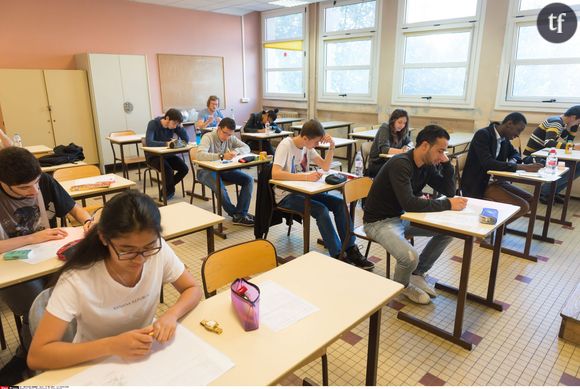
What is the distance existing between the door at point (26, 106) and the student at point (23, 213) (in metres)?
4.60

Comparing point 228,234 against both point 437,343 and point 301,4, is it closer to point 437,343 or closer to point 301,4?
point 437,343

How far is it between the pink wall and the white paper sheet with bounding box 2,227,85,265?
523 centimetres

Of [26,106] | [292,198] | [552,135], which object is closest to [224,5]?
[26,106]

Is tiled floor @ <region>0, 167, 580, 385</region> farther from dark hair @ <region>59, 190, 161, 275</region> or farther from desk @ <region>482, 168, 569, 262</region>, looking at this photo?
dark hair @ <region>59, 190, 161, 275</region>

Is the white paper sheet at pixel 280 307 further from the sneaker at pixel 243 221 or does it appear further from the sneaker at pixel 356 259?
the sneaker at pixel 243 221

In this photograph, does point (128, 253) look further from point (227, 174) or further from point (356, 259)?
point (227, 174)

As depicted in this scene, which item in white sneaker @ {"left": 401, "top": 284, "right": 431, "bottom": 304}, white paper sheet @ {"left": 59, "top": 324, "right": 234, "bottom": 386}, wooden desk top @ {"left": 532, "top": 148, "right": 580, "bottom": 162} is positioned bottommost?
white sneaker @ {"left": 401, "top": 284, "right": 431, "bottom": 304}

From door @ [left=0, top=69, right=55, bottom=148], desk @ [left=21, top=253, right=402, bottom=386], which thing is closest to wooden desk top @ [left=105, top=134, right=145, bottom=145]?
door @ [left=0, top=69, right=55, bottom=148]

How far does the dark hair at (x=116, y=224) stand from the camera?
110 cm

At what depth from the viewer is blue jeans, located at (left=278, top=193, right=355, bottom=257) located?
10.2 feet

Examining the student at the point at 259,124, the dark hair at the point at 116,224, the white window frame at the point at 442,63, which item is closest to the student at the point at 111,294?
the dark hair at the point at 116,224

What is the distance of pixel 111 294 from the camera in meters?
1.20

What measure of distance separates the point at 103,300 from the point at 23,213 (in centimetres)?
113

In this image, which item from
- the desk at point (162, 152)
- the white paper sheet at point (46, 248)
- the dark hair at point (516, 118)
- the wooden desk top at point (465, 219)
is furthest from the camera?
the desk at point (162, 152)
